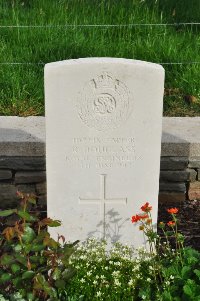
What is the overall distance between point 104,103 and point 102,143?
0.19 meters

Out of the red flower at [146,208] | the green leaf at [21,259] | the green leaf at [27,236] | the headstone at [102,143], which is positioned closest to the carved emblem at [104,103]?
the headstone at [102,143]

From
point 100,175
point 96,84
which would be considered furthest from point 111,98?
point 100,175

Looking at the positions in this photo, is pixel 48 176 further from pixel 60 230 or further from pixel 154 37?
pixel 154 37

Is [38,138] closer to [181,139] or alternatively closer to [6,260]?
[181,139]

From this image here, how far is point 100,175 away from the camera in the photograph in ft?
10.8

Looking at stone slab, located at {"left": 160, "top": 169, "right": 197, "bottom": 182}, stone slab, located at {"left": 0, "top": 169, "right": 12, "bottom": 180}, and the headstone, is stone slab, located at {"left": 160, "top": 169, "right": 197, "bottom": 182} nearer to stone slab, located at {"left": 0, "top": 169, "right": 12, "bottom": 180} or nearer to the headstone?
the headstone

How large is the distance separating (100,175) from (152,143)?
280mm

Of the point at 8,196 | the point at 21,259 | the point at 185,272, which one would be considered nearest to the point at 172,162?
the point at 8,196

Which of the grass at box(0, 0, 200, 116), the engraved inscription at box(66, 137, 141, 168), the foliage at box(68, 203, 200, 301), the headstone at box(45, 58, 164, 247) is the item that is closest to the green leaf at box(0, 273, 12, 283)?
the foliage at box(68, 203, 200, 301)

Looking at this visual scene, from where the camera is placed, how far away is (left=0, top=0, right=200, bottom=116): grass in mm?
4500

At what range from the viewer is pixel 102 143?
3227 millimetres

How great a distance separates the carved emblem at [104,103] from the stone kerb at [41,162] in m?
0.79

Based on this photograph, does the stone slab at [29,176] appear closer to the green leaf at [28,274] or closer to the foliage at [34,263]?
the foliage at [34,263]

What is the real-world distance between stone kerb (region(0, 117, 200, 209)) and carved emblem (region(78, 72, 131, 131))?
2.60 ft
